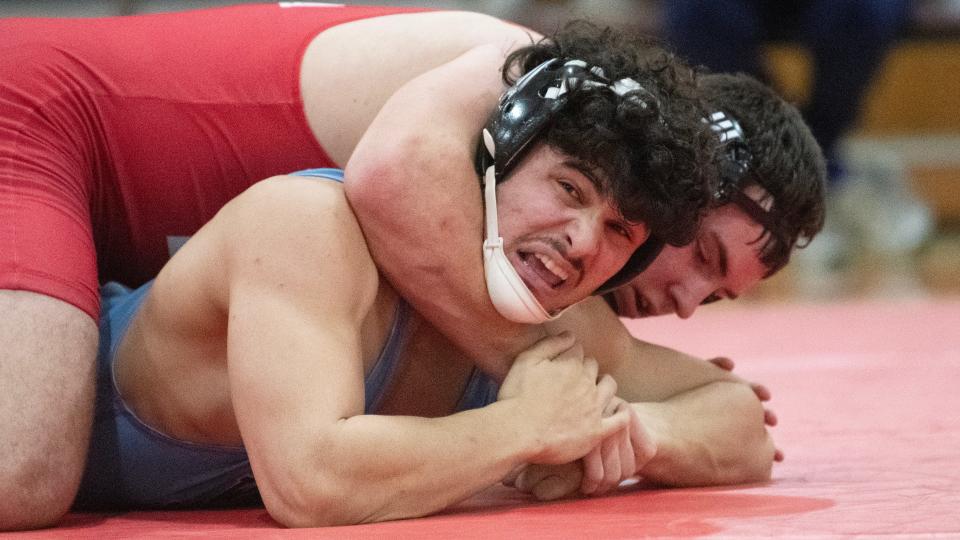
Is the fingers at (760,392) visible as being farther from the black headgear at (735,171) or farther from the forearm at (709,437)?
the black headgear at (735,171)

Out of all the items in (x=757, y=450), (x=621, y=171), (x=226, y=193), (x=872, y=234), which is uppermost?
(x=621, y=171)

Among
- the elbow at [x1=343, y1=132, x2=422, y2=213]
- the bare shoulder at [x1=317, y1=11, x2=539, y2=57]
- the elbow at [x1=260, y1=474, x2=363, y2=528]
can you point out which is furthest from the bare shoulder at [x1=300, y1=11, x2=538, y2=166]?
the elbow at [x1=260, y1=474, x2=363, y2=528]

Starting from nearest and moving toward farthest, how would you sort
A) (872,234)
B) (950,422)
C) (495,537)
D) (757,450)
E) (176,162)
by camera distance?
(495,537) < (757,450) < (176,162) < (950,422) < (872,234)

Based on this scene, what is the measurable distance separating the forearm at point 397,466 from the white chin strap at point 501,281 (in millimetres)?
175

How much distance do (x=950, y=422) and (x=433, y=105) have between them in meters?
1.71

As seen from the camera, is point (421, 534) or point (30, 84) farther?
point (30, 84)

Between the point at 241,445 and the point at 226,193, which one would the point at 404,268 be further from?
the point at 226,193

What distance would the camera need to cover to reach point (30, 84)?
299cm

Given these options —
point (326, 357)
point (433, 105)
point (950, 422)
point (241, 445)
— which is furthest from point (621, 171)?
point (950, 422)

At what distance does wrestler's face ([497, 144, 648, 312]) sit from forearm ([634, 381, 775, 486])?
37 cm

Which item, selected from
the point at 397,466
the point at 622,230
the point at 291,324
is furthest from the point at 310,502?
the point at 622,230

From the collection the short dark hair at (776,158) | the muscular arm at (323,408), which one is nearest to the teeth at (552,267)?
the muscular arm at (323,408)

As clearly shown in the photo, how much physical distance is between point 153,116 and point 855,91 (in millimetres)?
A: 5691

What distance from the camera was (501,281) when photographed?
2.43m
